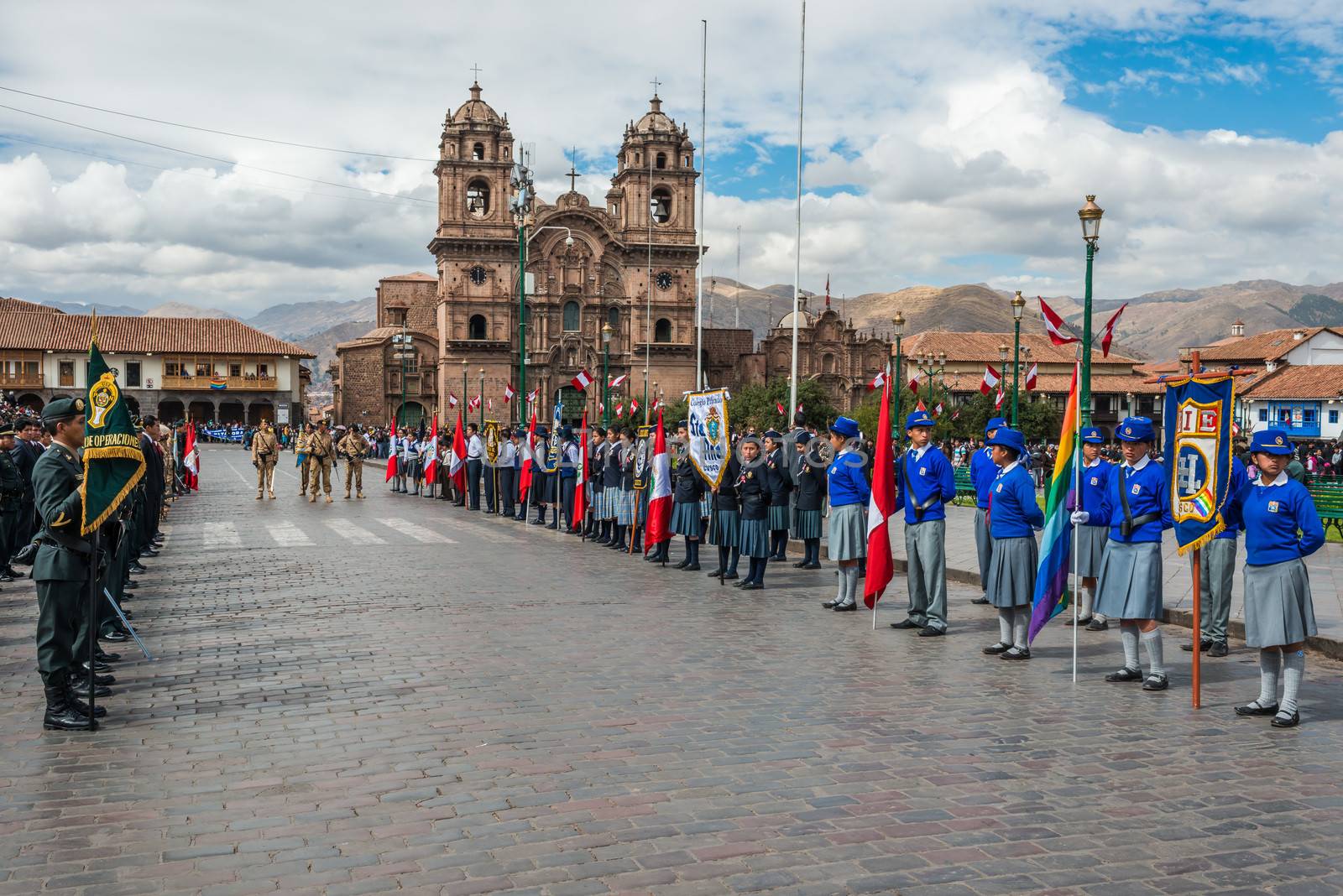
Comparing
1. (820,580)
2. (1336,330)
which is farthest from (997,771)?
(1336,330)

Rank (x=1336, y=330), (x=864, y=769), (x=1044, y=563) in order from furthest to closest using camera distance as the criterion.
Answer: (x=1336, y=330), (x=1044, y=563), (x=864, y=769)

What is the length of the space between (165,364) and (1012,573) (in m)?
82.3

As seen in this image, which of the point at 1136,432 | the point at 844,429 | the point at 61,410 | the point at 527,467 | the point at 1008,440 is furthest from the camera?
the point at 527,467

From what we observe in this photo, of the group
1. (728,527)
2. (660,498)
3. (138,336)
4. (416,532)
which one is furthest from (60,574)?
(138,336)

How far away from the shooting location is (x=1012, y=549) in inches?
366

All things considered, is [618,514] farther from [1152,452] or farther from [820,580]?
[1152,452]

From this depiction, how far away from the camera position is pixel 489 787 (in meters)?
5.71

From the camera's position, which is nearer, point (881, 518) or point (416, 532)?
point (881, 518)

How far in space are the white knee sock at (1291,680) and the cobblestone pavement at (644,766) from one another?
183 mm

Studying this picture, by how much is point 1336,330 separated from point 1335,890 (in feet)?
278

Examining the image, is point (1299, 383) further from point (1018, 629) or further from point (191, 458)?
point (1018, 629)

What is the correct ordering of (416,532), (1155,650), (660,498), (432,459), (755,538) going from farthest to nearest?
1. (432,459)
2. (416,532)
3. (660,498)
4. (755,538)
5. (1155,650)

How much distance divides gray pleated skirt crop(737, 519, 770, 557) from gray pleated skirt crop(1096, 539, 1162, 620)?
4.93m

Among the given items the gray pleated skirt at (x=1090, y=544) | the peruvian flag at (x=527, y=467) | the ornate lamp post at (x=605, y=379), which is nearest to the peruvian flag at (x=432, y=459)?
the peruvian flag at (x=527, y=467)
